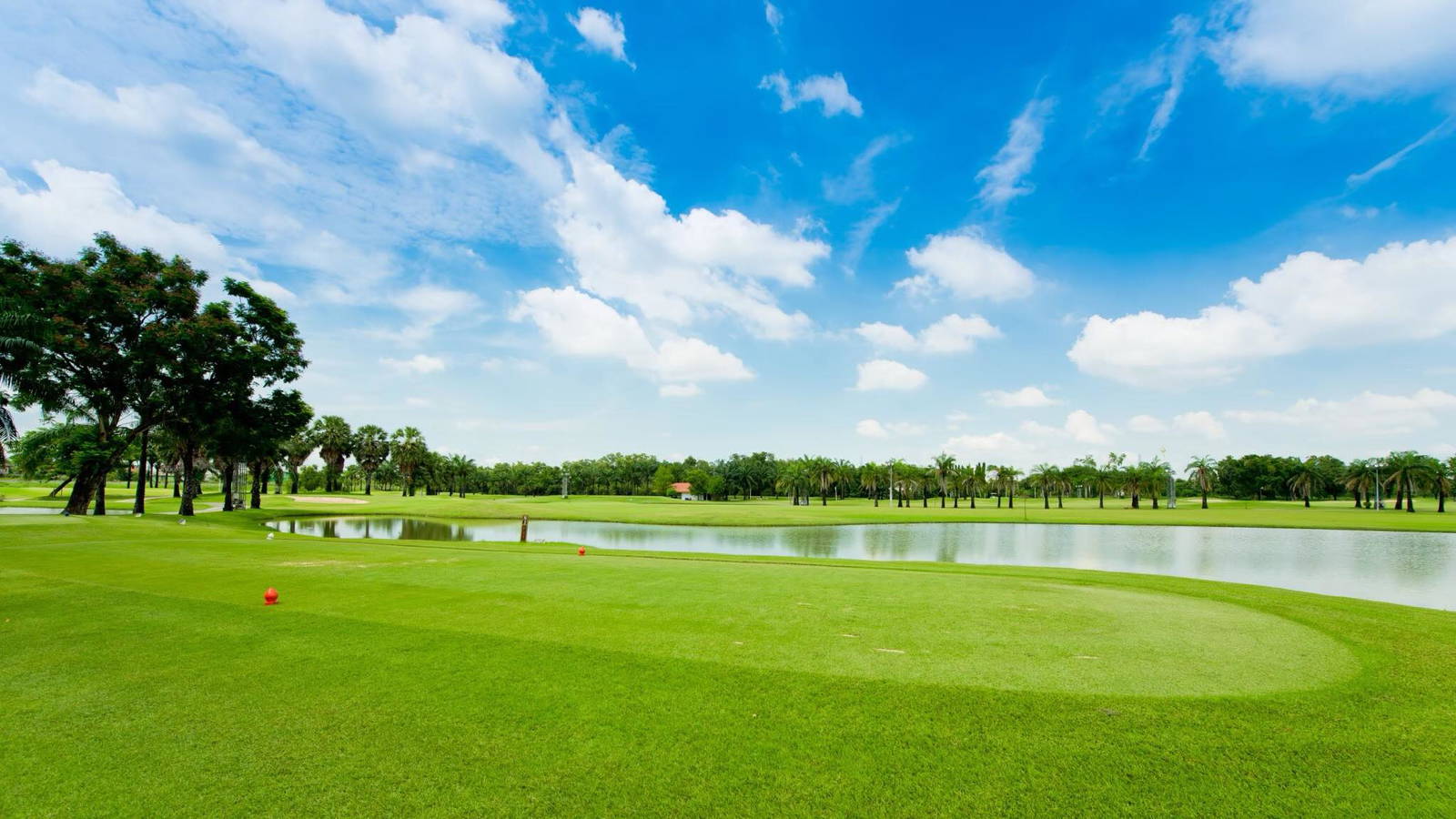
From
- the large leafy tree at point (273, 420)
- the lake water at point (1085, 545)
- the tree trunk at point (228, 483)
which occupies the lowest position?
the lake water at point (1085, 545)

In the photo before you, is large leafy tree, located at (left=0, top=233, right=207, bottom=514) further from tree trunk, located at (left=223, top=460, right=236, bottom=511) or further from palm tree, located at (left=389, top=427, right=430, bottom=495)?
palm tree, located at (left=389, top=427, right=430, bottom=495)

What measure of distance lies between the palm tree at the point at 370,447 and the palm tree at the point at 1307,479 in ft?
518

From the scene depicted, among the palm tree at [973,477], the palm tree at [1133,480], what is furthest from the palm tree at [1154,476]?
the palm tree at [973,477]

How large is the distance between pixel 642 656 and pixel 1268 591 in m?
16.9

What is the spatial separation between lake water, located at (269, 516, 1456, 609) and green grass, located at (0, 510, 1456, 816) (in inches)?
653

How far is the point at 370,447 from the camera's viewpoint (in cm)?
9619

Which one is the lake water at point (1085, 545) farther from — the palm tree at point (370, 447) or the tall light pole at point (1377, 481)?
the tall light pole at point (1377, 481)

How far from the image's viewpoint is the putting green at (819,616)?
24.7ft

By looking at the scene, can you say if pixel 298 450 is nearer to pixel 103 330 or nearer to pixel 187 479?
pixel 187 479

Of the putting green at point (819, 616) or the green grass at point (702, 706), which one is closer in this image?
the green grass at point (702, 706)

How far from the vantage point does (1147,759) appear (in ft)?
17.1

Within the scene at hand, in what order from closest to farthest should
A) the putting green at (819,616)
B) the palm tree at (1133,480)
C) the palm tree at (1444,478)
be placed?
the putting green at (819,616) → the palm tree at (1444,478) → the palm tree at (1133,480)

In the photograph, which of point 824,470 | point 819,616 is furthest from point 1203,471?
point 819,616

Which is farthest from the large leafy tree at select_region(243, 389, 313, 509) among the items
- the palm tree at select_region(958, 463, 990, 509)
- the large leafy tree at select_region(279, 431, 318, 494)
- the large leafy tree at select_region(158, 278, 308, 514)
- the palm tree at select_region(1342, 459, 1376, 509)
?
→ the palm tree at select_region(1342, 459, 1376, 509)
